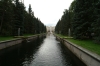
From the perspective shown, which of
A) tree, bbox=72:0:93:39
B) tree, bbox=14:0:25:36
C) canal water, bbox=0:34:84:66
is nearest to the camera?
canal water, bbox=0:34:84:66

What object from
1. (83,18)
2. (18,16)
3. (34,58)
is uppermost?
(18,16)

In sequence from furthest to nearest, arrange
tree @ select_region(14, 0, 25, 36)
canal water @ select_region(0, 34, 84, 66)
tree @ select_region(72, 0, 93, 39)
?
tree @ select_region(14, 0, 25, 36) → tree @ select_region(72, 0, 93, 39) → canal water @ select_region(0, 34, 84, 66)

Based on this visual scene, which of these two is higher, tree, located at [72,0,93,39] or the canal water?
tree, located at [72,0,93,39]

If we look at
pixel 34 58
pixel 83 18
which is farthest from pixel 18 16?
pixel 34 58

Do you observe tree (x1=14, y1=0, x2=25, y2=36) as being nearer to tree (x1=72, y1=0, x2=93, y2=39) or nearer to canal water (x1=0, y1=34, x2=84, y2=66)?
tree (x1=72, y1=0, x2=93, y2=39)

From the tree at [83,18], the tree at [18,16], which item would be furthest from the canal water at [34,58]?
the tree at [18,16]

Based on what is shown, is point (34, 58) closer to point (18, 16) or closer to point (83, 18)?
point (83, 18)

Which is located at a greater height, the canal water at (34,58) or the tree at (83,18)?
the tree at (83,18)

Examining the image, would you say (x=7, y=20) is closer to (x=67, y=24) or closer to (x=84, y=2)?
(x=84, y=2)

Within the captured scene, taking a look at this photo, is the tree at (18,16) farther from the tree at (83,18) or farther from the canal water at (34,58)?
the canal water at (34,58)

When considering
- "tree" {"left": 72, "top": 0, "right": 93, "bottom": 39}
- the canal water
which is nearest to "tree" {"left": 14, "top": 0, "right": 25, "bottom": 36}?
"tree" {"left": 72, "top": 0, "right": 93, "bottom": 39}

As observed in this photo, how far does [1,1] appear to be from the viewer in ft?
99.7

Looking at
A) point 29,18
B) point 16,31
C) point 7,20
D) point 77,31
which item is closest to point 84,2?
point 77,31

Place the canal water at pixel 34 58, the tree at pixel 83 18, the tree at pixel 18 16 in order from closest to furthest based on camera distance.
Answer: the canal water at pixel 34 58 → the tree at pixel 83 18 → the tree at pixel 18 16
